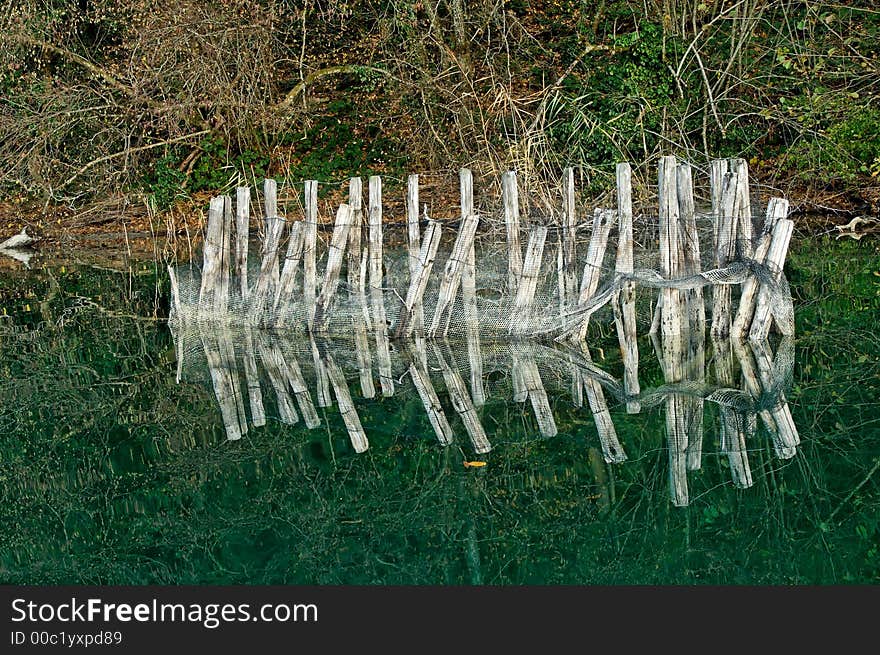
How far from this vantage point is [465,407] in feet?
→ 27.6

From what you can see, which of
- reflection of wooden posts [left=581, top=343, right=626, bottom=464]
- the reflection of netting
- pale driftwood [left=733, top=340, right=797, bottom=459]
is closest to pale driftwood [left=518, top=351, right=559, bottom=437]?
reflection of wooden posts [left=581, top=343, right=626, bottom=464]

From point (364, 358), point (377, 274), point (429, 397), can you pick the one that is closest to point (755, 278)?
point (429, 397)

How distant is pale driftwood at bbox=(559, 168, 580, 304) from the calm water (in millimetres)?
539

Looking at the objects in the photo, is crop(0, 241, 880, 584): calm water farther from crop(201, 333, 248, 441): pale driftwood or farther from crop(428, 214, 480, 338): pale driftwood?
crop(428, 214, 480, 338): pale driftwood

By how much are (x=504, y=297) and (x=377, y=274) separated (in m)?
1.25

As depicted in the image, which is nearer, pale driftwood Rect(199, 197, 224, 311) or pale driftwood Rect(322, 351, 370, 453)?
pale driftwood Rect(322, 351, 370, 453)

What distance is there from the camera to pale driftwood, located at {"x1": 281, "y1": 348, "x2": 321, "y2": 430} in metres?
8.30

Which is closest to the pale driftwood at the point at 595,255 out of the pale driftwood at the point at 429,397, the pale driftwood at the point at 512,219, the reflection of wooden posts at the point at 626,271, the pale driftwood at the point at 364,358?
the reflection of wooden posts at the point at 626,271

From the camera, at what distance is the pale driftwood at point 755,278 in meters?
9.49

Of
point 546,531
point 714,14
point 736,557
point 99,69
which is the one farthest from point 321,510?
point 99,69

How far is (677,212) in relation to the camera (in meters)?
9.59

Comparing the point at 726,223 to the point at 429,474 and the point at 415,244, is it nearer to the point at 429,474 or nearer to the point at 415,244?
the point at 415,244

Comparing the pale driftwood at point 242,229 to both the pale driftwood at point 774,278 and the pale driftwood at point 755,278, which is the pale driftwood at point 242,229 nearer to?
the pale driftwood at point 755,278

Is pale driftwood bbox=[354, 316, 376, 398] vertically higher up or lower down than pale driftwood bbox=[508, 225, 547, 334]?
lower down
